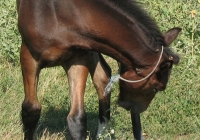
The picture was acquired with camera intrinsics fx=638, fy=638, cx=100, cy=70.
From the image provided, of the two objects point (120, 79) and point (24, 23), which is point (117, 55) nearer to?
point (120, 79)

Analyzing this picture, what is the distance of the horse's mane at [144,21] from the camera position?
217 inches

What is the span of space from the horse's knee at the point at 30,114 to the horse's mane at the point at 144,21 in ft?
4.72

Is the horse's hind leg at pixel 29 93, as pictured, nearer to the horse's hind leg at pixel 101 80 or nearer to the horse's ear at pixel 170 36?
the horse's hind leg at pixel 101 80

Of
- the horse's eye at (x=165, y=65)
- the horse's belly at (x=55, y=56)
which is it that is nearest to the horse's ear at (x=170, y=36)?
the horse's eye at (x=165, y=65)

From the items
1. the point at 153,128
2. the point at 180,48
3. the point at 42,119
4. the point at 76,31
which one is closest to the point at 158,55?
the point at 76,31

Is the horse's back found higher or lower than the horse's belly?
higher

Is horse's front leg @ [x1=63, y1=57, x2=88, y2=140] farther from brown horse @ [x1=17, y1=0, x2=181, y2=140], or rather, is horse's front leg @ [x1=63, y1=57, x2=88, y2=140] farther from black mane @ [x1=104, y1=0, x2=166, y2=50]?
black mane @ [x1=104, y1=0, x2=166, y2=50]

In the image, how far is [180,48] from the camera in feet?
27.9

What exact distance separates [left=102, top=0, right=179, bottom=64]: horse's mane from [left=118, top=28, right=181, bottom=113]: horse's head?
2.4 inches

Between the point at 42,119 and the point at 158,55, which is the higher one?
the point at 158,55

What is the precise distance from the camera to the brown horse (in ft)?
18.2

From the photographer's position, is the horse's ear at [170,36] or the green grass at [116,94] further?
the green grass at [116,94]

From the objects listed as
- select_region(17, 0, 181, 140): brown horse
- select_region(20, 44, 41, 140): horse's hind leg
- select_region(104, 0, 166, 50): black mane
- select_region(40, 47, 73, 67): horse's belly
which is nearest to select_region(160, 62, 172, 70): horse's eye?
select_region(17, 0, 181, 140): brown horse

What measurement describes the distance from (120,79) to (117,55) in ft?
0.88
